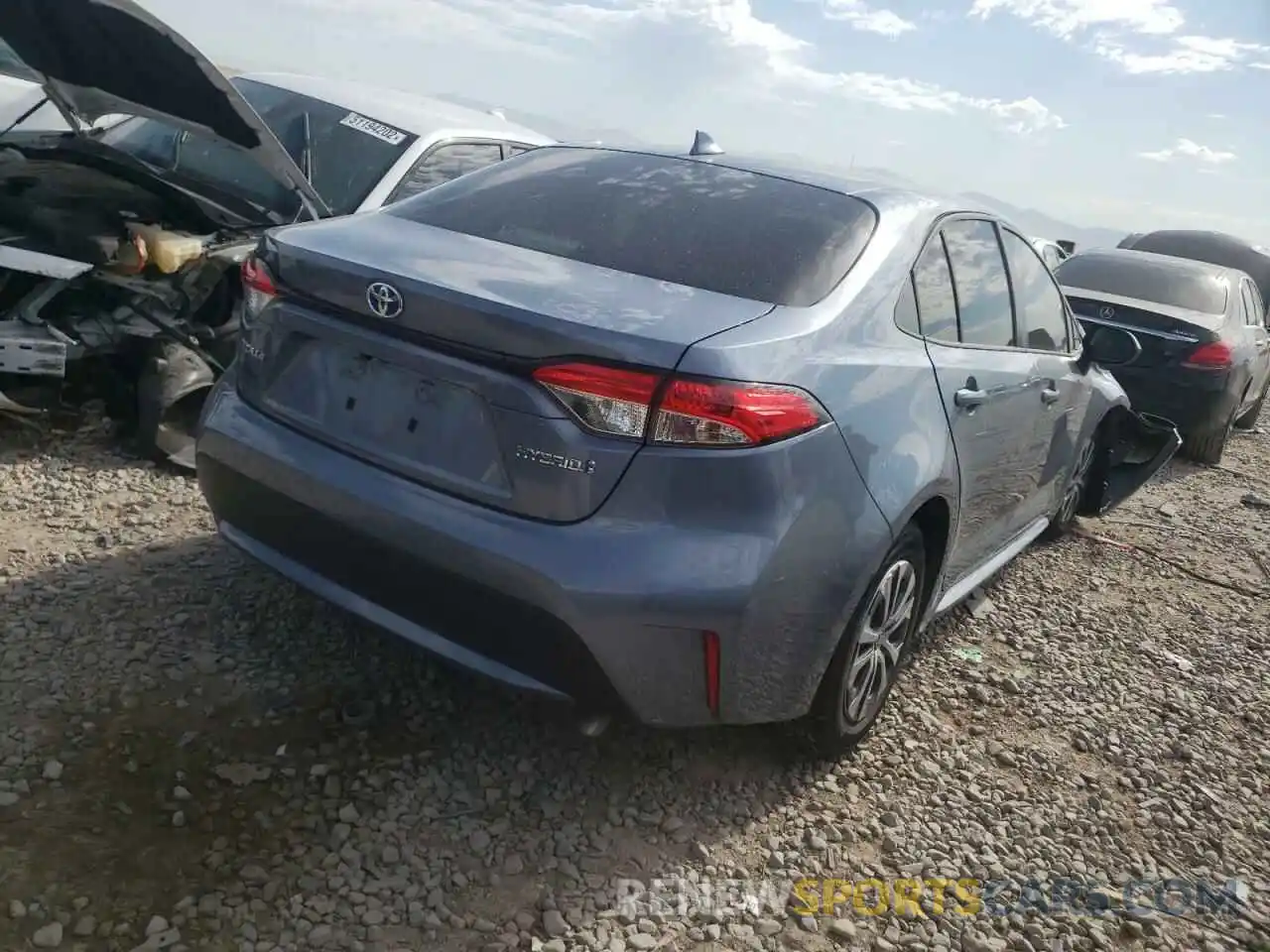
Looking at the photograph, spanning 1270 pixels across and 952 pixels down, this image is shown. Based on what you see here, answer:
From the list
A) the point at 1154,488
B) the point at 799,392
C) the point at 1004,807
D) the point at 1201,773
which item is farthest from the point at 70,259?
the point at 1154,488

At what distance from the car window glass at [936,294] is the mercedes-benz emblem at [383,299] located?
1.41 metres

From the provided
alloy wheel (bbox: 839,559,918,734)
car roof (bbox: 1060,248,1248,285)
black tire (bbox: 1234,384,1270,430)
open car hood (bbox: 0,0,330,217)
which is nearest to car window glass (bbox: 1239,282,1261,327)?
car roof (bbox: 1060,248,1248,285)

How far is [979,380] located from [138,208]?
3.46m

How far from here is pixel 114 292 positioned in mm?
4305

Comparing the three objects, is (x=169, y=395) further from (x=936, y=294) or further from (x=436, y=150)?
(x=936, y=294)

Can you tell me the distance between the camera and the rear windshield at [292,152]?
16.0ft

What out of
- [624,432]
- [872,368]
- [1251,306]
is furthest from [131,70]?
[1251,306]

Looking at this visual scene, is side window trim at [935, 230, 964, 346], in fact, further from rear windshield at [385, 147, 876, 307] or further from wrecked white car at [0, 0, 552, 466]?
wrecked white car at [0, 0, 552, 466]

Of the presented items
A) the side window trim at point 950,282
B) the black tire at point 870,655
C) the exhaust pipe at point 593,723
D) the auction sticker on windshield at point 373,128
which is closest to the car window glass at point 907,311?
the side window trim at point 950,282

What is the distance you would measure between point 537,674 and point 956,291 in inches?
69.2

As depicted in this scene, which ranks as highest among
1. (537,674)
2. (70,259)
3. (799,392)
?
(799,392)

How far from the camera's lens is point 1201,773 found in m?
3.38

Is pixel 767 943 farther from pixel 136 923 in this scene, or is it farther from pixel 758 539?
pixel 136 923

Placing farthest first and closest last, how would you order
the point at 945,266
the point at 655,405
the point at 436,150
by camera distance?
1. the point at 436,150
2. the point at 945,266
3. the point at 655,405
